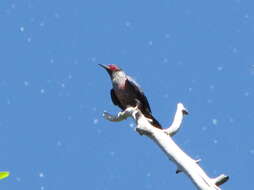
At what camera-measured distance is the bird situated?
7.51m

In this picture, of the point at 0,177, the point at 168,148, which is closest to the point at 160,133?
the point at 168,148

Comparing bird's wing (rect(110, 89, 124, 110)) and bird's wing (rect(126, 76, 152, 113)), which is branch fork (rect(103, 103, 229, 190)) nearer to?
bird's wing (rect(126, 76, 152, 113))

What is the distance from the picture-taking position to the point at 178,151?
4023 mm

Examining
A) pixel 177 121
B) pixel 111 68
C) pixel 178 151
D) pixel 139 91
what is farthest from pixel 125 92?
pixel 178 151

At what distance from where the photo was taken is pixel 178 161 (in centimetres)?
396

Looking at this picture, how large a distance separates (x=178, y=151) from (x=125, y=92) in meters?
3.80

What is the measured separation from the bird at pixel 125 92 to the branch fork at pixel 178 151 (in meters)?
2.34

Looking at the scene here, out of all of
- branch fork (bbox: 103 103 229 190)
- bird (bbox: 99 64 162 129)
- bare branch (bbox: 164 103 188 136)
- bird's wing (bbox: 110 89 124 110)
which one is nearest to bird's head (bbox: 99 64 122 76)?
bird (bbox: 99 64 162 129)

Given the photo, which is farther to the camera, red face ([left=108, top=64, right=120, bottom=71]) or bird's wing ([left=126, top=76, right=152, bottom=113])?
red face ([left=108, top=64, right=120, bottom=71])

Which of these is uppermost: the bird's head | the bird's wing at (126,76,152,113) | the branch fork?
the bird's head

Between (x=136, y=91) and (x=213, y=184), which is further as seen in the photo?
(x=136, y=91)

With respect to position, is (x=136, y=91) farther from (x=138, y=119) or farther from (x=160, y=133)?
(x=160, y=133)

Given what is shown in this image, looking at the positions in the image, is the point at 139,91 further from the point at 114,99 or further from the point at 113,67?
the point at 113,67

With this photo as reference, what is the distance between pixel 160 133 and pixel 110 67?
13.9 feet
